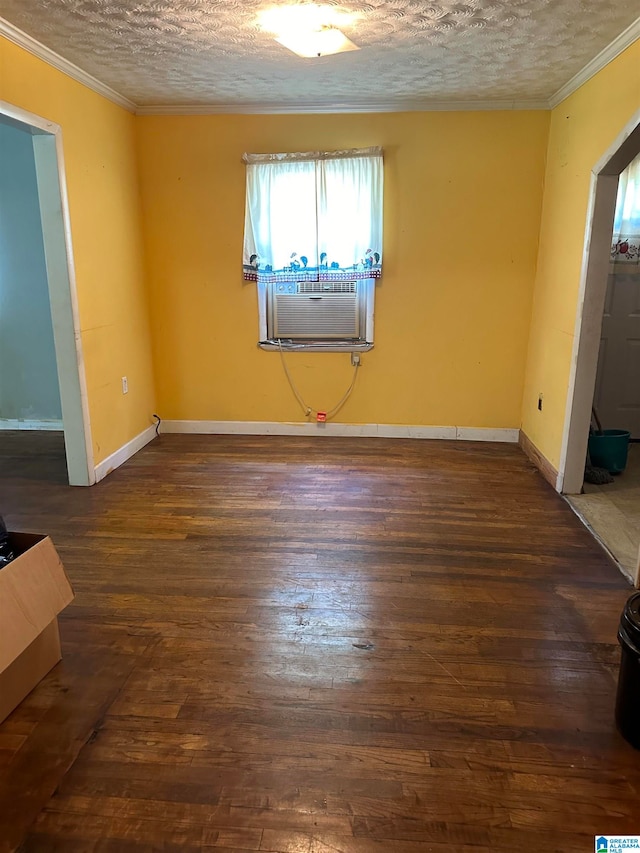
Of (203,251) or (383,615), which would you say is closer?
(383,615)

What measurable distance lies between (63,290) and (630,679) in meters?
3.43

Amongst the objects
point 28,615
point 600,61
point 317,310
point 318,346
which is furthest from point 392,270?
point 28,615

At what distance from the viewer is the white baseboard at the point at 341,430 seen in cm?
473

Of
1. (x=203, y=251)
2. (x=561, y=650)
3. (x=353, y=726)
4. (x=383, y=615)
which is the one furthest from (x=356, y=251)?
Answer: (x=353, y=726)

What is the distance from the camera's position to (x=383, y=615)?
241cm

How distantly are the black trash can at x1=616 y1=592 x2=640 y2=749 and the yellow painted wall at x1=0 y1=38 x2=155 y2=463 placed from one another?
10.6 ft

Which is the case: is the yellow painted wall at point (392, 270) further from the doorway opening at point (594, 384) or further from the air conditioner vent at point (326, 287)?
the doorway opening at point (594, 384)

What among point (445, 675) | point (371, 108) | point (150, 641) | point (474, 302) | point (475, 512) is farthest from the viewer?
point (474, 302)

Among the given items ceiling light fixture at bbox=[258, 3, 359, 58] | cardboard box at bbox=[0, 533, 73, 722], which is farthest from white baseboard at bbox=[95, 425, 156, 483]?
ceiling light fixture at bbox=[258, 3, 359, 58]

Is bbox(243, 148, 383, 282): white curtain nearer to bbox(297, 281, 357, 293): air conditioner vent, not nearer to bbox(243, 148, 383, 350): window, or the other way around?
bbox(243, 148, 383, 350): window

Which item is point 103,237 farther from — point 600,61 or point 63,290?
point 600,61

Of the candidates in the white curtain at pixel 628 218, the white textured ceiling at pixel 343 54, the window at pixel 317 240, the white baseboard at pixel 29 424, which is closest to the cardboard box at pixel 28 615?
the white textured ceiling at pixel 343 54

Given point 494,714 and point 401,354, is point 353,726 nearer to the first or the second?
point 494,714

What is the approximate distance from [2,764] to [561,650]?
74.8 inches
